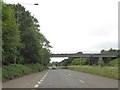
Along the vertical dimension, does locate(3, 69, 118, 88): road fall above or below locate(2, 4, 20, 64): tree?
below

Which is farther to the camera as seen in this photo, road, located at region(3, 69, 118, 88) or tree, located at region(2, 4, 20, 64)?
tree, located at region(2, 4, 20, 64)

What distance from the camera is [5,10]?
33438mm

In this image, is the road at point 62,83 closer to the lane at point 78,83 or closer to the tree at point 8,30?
the lane at point 78,83

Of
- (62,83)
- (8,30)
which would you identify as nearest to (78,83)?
(62,83)

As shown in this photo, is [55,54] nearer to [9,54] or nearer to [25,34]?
[25,34]

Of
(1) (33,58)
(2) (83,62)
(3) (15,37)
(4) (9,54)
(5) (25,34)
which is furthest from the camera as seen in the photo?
(2) (83,62)

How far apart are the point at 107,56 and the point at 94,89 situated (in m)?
113

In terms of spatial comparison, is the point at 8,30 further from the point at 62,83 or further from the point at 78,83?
the point at 78,83

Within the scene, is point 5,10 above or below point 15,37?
above

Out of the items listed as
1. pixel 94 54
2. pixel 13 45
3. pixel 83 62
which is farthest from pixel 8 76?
pixel 83 62

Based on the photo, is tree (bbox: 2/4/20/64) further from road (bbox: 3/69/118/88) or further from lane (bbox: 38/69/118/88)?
lane (bbox: 38/69/118/88)

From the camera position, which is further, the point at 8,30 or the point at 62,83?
the point at 8,30

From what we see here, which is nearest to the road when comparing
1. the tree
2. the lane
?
the lane

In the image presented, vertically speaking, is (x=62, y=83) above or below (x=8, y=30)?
below
